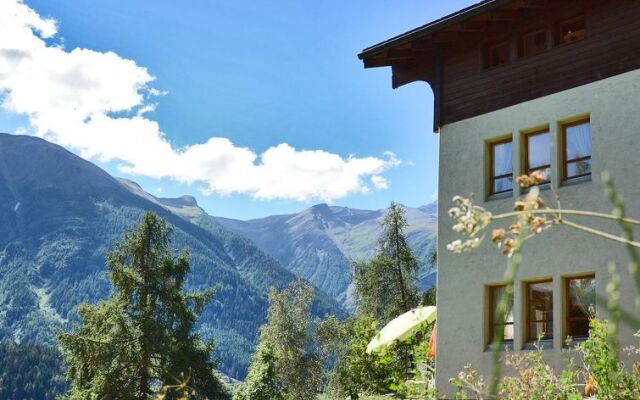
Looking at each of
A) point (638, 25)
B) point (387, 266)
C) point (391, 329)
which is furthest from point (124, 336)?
point (638, 25)

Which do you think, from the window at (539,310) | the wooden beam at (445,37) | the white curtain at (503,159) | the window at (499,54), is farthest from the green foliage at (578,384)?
the wooden beam at (445,37)

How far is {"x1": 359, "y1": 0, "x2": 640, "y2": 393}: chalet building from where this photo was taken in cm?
1500

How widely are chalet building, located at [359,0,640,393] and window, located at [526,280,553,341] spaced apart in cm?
2

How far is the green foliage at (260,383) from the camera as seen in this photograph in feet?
142

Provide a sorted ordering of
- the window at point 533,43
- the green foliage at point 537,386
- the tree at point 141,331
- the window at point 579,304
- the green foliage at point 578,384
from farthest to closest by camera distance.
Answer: the tree at point 141,331, the window at point 533,43, the window at point 579,304, the green foliage at point 537,386, the green foliage at point 578,384

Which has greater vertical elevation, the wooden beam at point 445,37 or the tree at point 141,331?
the wooden beam at point 445,37

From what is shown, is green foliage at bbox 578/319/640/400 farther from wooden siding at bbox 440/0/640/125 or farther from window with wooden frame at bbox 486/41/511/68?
window with wooden frame at bbox 486/41/511/68

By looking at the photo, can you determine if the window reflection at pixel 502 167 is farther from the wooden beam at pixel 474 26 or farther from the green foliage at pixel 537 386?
the green foliage at pixel 537 386

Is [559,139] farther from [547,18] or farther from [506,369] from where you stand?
[506,369]

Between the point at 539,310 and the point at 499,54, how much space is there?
523 centimetres

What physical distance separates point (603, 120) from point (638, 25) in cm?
170

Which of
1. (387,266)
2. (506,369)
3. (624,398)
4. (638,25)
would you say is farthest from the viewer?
(387,266)

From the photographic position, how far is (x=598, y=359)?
1228 cm

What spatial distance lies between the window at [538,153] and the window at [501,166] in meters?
0.38
